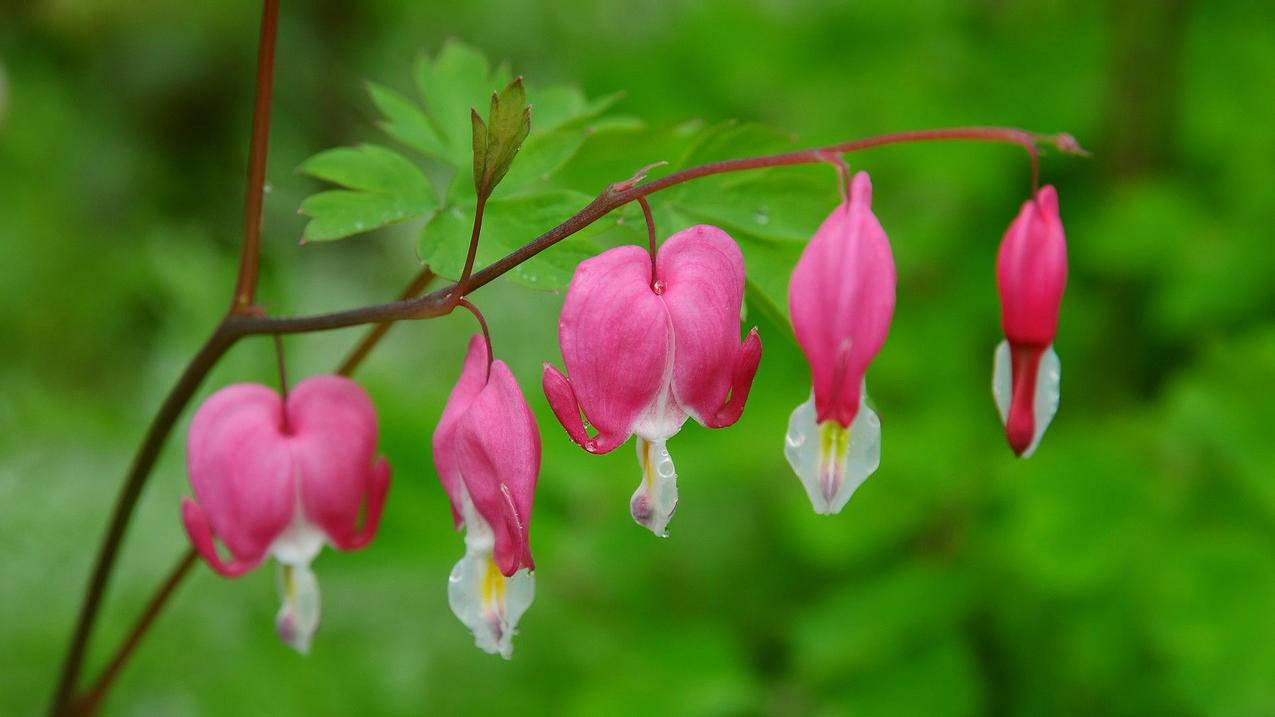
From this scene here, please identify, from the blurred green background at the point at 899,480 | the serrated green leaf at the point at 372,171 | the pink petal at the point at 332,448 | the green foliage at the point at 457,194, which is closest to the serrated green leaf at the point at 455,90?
the green foliage at the point at 457,194

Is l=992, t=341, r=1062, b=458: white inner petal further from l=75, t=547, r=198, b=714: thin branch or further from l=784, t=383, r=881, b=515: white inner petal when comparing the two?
l=75, t=547, r=198, b=714: thin branch

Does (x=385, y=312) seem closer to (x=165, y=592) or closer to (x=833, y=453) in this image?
(x=833, y=453)

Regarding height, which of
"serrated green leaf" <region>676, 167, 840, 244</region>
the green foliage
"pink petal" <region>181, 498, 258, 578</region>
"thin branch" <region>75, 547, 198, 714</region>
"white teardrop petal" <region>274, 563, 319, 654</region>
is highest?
the green foliage

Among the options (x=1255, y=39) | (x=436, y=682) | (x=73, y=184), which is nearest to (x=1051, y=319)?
(x=436, y=682)

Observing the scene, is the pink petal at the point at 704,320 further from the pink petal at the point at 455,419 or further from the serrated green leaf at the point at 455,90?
the serrated green leaf at the point at 455,90

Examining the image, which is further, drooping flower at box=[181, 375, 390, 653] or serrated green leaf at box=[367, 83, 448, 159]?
serrated green leaf at box=[367, 83, 448, 159]

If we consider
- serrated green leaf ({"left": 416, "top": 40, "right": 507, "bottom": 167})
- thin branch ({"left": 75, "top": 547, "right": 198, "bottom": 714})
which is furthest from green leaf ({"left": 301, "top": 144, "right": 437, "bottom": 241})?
thin branch ({"left": 75, "top": 547, "right": 198, "bottom": 714})

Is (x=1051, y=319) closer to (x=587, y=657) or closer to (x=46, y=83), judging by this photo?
(x=587, y=657)
